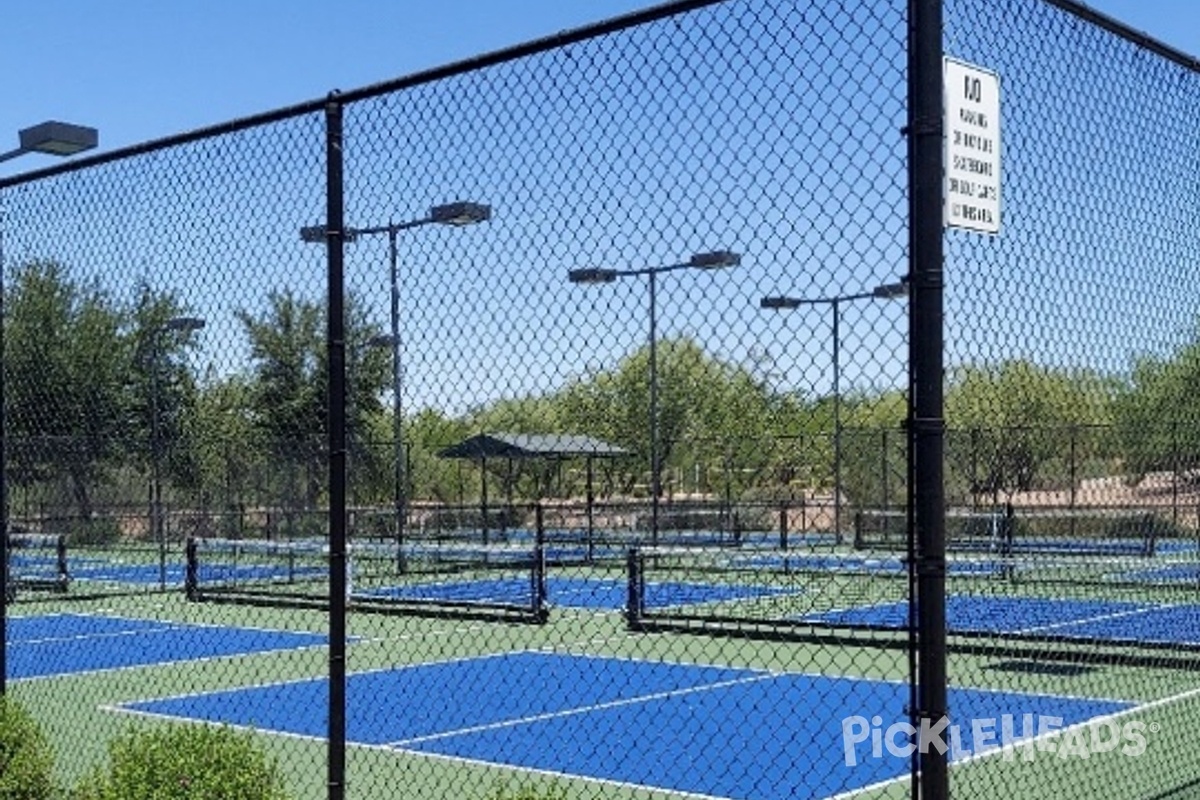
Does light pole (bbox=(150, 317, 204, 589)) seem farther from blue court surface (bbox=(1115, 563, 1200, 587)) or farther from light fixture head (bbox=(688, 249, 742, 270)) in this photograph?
blue court surface (bbox=(1115, 563, 1200, 587))

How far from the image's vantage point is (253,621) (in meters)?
18.4

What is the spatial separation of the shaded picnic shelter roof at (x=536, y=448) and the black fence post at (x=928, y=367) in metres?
10.9

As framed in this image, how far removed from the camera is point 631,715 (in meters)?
11.0

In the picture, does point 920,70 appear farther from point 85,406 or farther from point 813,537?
point 813,537

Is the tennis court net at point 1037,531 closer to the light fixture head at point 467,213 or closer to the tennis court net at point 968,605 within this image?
the tennis court net at point 968,605

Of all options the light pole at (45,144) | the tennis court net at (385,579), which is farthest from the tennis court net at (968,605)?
the light pole at (45,144)

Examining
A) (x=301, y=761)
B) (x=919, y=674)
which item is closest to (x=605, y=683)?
(x=301, y=761)

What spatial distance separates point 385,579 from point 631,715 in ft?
43.5

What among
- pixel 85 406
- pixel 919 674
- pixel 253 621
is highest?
pixel 85 406

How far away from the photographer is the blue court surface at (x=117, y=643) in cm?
1456

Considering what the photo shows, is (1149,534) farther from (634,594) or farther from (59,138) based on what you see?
(59,138)

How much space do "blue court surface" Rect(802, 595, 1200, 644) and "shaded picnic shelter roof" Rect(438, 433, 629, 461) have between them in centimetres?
364

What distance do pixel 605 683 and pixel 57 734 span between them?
427 centimetres

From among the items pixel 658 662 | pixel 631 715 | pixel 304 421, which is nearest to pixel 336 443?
pixel 631 715
